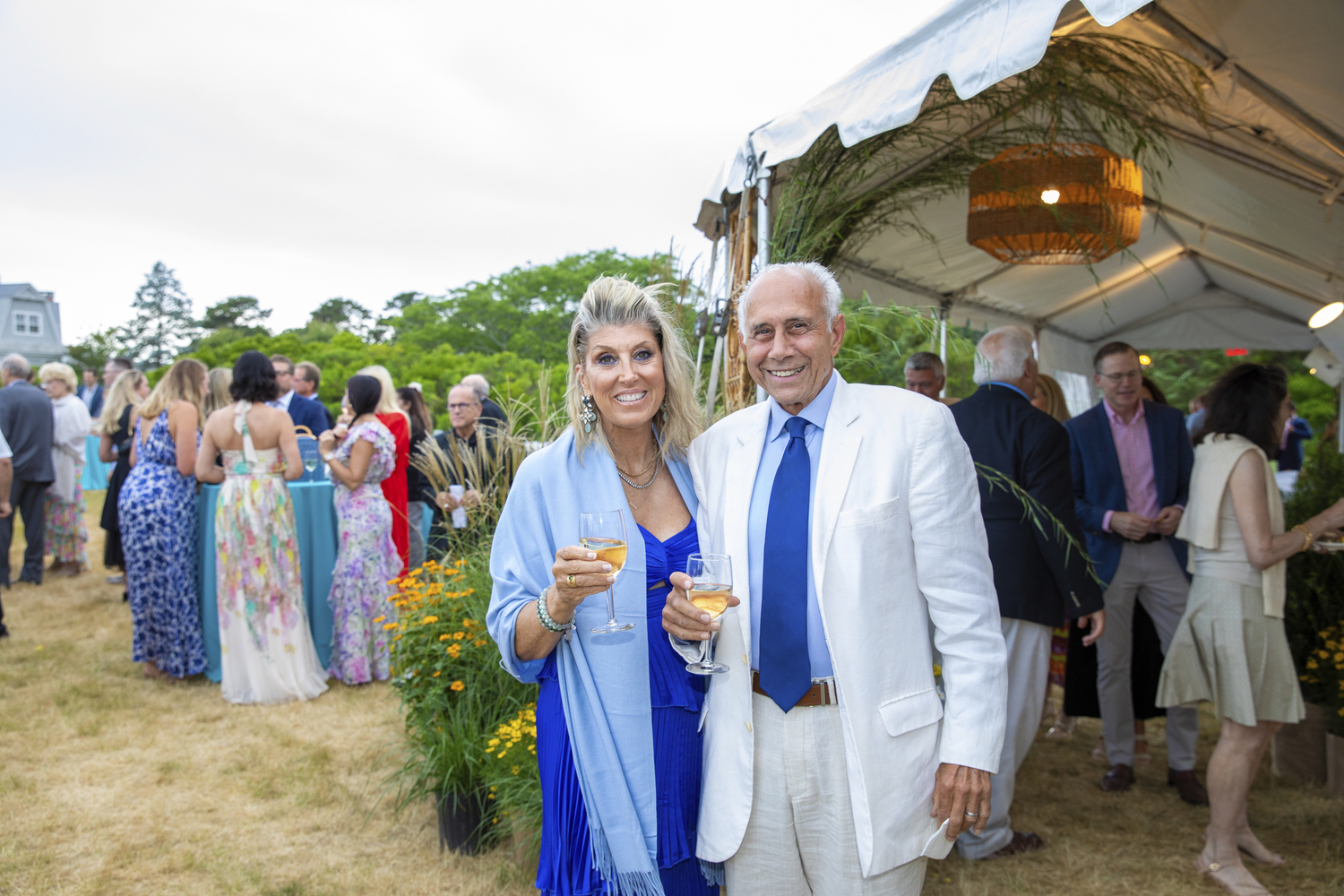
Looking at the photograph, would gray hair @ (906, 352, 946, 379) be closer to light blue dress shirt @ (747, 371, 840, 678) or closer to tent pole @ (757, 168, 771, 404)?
tent pole @ (757, 168, 771, 404)

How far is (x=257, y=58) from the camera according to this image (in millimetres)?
22094

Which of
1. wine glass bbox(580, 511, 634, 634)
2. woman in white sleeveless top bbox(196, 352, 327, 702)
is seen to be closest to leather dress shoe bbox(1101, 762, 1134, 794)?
wine glass bbox(580, 511, 634, 634)

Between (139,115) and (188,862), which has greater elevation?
(139,115)

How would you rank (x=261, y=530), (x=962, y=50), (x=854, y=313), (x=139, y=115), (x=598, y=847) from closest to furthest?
(x=598, y=847) < (x=962, y=50) < (x=854, y=313) < (x=261, y=530) < (x=139, y=115)

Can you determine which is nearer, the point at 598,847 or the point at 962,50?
the point at 598,847

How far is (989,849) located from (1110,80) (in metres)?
3.08

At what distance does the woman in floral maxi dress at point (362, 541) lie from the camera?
5.15 m

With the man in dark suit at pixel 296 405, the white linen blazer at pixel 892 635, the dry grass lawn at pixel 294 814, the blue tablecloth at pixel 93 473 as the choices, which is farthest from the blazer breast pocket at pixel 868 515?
the blue tablecloth at pixel 93 473

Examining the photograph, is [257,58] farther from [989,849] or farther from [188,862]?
[989,849]

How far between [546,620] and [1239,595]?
2.76 m

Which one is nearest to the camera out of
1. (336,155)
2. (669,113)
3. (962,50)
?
(962,50)

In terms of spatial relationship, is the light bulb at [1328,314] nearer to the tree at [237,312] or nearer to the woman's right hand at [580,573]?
the woman's right hand at [580,573]

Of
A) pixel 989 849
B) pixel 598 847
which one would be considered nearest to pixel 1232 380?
pixel 989 849

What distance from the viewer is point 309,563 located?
18.4 feet
